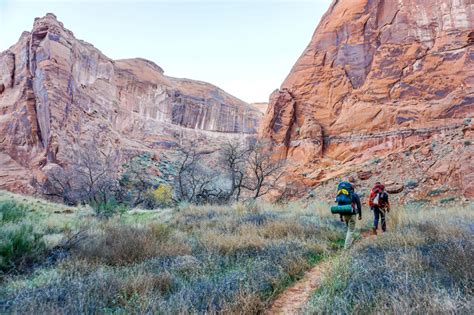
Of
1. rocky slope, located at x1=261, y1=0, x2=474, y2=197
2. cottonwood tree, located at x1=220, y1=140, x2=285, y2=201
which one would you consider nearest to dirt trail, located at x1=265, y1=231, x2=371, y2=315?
cottonwood tree, located at x1=220, y1=140, x2=285, y2=201

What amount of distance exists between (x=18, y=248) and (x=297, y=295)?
4.58 m

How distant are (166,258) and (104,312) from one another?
2096mm

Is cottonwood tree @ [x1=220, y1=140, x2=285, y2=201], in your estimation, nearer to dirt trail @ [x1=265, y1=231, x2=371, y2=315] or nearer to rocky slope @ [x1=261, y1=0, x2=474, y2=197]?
rocky slope @ [x1=261, y1=0, x2=474, y2=197]

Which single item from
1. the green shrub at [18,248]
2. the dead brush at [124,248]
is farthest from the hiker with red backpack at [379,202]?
the green shrub at [18,248]

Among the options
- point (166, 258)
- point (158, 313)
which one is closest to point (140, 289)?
point (158, 313)

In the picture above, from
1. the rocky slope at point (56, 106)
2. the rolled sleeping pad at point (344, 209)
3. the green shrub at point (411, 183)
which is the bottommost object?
the rolled sleeping pad at point (344, 209)

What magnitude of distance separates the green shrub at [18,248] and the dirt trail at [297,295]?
3837 mm

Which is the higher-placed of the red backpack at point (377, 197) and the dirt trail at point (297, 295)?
the red backpack at point (377, 197)

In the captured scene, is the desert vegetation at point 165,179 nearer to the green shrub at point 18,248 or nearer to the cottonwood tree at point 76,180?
the cottonwood tree at point 76,180

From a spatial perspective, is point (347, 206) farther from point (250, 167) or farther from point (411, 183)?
point (250, 167)

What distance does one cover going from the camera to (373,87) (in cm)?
2394

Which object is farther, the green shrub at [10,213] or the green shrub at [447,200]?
the green shrub at [447,200]

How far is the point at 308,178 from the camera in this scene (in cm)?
2275

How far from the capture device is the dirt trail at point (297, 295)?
308 centimetres
